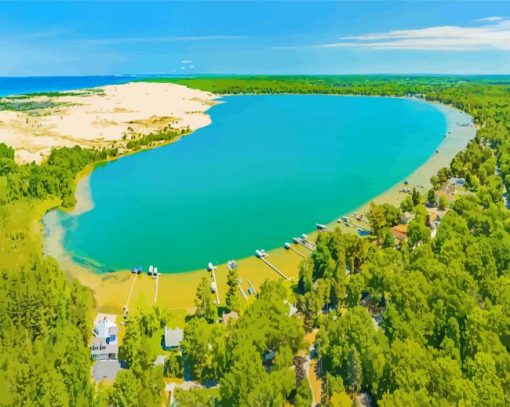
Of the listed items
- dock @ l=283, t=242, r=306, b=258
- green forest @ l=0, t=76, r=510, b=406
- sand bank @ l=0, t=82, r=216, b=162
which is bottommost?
dock @ l=283, t=242, r=306, b=258

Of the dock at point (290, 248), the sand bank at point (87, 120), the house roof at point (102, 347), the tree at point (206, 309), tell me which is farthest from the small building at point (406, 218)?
the sand bank at point (87, 120)

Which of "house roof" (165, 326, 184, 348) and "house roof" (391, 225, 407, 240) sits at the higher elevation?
"house roof" (391, 225, 407, 240)

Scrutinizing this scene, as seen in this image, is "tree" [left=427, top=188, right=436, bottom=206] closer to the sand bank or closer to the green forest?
the green forest

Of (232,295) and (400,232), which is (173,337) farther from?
(400,232)

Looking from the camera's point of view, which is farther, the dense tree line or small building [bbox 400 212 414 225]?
small building [bbox 400 212 414 225]

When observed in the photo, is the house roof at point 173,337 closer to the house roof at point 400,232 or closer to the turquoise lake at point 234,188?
the turquoise lake at point 234,188

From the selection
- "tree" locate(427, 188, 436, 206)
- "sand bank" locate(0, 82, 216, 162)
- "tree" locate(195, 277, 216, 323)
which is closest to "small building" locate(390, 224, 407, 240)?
"tree" locate(427, 188, 436, 206)
